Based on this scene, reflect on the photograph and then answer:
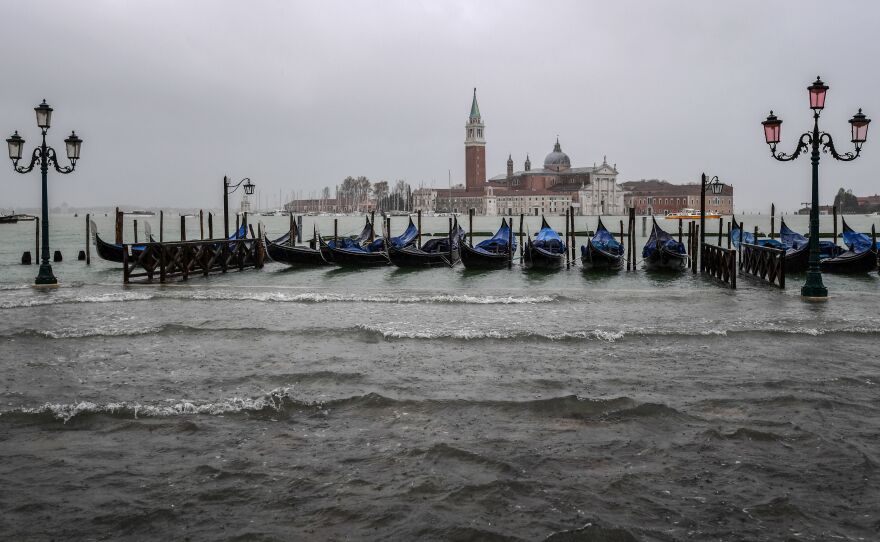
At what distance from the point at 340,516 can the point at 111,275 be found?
17.3 meters

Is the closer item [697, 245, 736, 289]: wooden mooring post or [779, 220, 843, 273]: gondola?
[697, 245, 736, 289]: wooden mooring post

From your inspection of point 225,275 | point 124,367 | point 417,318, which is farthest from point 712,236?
point 124,367

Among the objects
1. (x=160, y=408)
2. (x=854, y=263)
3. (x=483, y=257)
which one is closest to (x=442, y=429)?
(x=160, y=408)

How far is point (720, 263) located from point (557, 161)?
113m

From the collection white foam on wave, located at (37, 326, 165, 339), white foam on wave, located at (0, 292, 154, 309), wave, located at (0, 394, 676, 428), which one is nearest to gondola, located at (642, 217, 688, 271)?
white foam on wave, located at (0, 292, 154, 309)

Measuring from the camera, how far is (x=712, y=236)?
44250 mm

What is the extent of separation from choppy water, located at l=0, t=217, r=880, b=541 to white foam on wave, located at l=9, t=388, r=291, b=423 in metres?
0.03

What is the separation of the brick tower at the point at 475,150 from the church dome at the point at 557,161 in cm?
1148

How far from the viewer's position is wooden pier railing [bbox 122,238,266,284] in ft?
48.9

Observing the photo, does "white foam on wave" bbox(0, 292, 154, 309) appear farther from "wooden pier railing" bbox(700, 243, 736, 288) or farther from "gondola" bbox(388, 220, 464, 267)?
"wooden pier railing" bbox(700, 243, 736, 288)

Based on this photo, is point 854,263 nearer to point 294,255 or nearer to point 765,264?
point 765,264

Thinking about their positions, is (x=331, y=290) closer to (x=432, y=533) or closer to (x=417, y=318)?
(x=417, y=318)

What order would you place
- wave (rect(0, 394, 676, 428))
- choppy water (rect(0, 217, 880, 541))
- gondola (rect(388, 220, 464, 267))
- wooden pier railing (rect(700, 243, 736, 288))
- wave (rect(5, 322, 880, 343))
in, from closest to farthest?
1. choppy water (rect(0, 217, 880, 541))
2. wave (rect(0, 394, 676, 428))
3. wave (rect(5, 322, 880, 343))
4. wooden pier railing (rect(700, 243, 736, 288))
5. gondola (rect(388, 220, 464, 267))

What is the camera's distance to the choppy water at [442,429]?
10.6 ft
